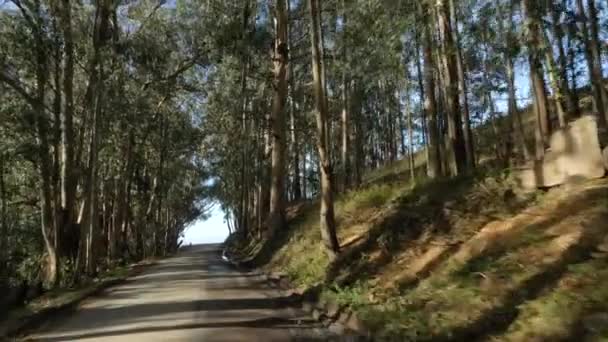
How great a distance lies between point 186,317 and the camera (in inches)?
482

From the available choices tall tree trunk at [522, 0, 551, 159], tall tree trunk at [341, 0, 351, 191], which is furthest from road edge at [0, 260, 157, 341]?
tall tree trunk at [341, 0, 351, 191]

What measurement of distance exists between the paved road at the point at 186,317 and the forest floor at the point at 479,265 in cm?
123

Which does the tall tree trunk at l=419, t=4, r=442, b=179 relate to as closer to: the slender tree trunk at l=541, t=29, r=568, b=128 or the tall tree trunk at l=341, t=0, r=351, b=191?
the slender tree trunk at l=541, t=29, r=568, b=128

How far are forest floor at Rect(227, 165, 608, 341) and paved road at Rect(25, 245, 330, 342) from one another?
4.04 ft

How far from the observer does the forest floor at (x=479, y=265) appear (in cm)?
730

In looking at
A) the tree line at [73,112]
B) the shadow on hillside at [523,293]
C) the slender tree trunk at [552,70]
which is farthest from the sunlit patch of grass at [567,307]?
the tree line at [73,112]

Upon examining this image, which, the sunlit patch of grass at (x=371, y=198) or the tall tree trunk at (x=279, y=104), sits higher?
the tall tree trunk at (x=279, y=104)

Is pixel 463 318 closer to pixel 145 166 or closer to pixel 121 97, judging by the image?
pixel 121 97

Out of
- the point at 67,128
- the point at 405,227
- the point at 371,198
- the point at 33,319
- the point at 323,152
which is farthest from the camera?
the point at 67,128

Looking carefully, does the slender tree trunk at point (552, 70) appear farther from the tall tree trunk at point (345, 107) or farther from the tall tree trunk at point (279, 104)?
the tall tree trunk at point (279, 104)

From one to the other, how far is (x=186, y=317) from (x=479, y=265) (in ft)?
18.0

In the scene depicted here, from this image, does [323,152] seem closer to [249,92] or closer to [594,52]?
[594,52]

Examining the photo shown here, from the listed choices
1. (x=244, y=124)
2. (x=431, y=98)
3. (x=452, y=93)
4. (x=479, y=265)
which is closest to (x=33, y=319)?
(x=479, y=265)

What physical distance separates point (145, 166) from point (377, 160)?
21562 mm
